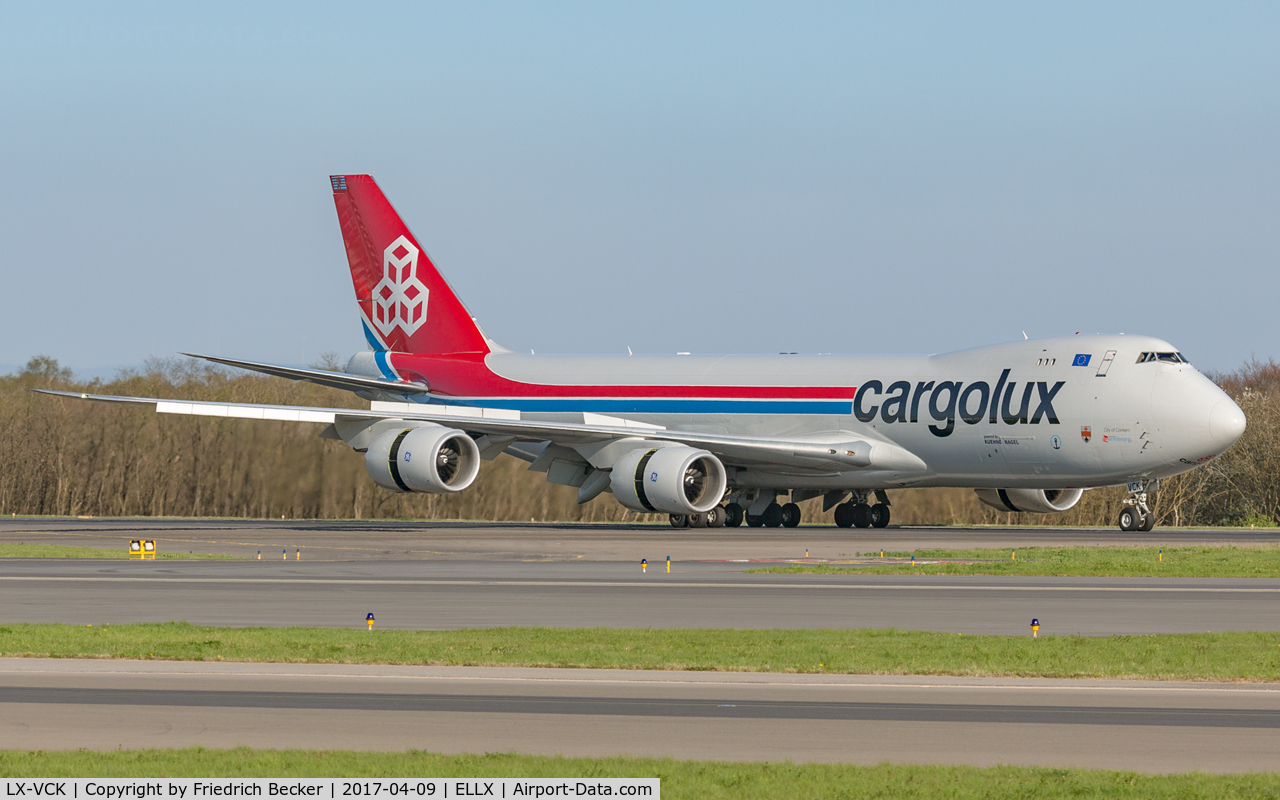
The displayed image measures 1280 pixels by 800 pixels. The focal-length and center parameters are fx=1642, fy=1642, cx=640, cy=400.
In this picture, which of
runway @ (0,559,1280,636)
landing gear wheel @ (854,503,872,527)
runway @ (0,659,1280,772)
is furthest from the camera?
landing gear wheel @ (854,503,872,527)

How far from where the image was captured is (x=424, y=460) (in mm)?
Result: 43031

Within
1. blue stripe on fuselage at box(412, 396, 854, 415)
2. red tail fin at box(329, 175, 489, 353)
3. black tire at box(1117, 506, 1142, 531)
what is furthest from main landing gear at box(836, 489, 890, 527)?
red tail fin at box(329, 175, 489, 353)

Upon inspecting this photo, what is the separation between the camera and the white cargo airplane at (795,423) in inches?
1618

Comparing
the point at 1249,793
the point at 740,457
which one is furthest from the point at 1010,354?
the point at 1249,793

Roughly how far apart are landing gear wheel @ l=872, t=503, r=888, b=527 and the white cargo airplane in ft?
0.18

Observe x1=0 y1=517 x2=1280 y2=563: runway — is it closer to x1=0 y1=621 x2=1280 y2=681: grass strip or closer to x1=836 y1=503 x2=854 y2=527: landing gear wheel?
x1=836 y1=503 x2=854 y2=527: landing gear wheel

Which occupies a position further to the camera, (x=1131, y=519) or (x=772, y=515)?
(x=772, y=515)

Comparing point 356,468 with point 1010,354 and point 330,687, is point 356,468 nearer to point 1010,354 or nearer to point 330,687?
point 1010,354

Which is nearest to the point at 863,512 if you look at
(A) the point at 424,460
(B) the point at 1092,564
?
(A) the point at 424,460

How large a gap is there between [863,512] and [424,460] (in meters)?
13.2

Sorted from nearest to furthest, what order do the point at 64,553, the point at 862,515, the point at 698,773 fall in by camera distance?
the point at 698,773
the point at 64,553
the point at 862,515

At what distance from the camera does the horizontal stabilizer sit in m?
46.6

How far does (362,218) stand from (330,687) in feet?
135

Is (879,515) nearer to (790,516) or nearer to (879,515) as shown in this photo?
(879,515)
